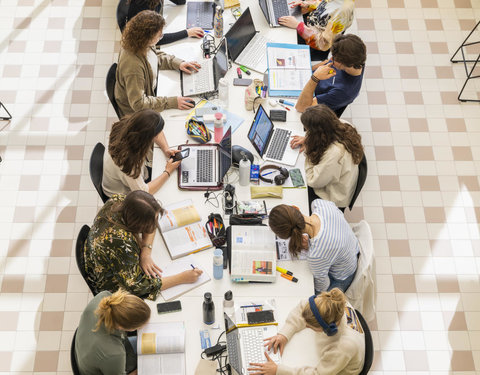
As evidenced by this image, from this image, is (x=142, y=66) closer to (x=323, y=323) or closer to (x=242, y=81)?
(x=242, y=81)

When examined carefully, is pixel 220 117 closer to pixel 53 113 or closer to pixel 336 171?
pixel 336 171

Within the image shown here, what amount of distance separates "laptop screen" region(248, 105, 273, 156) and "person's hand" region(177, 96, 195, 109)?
0.64m

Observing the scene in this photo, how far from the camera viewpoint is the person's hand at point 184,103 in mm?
4602

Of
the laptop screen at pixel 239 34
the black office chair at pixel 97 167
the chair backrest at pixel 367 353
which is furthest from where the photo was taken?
the laptop screen at pixel 239 34

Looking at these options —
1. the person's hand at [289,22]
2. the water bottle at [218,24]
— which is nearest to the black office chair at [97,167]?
the water bottle at [218,24]

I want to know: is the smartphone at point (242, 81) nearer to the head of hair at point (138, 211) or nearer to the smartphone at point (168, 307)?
the head of hair at point (138, 211)

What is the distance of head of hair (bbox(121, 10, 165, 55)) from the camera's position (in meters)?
4.27

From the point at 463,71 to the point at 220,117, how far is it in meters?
3.50

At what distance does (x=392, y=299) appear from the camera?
467cm

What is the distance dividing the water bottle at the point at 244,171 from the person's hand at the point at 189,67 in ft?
3.94

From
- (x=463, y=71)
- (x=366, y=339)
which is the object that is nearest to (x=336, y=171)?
(x=366, y=339)

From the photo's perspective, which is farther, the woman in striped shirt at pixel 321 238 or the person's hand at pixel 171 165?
the person's hand at pixel 171 165

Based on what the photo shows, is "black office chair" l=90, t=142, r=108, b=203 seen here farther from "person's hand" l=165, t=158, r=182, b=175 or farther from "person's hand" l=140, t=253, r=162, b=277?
"person's hand" l=140, t=253, r=162, b=277

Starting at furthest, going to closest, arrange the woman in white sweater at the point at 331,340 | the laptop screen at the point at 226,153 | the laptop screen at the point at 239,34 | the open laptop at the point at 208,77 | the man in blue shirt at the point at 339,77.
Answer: the laptop screen at the point at 239,34, the open laptop at the point at 208,77, the man in blue shirt at the point at 339,77, the laptop screen at the point at 226,153, the woman in white sweater at the point at 331,340
